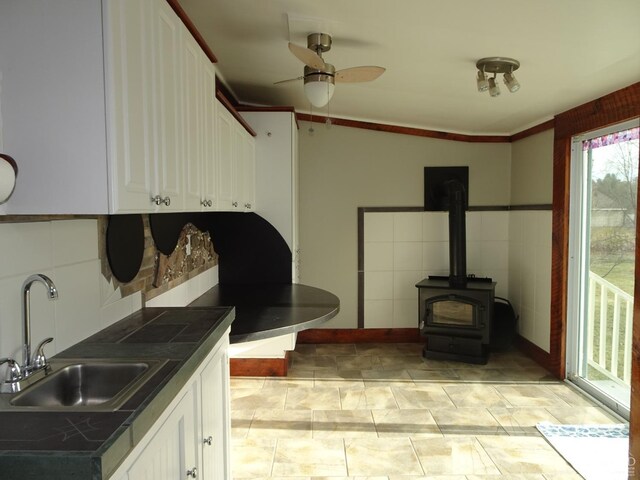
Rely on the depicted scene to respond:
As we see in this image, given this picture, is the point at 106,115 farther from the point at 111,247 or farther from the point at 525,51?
the point at 525,51

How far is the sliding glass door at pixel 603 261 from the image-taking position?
337 centimetres

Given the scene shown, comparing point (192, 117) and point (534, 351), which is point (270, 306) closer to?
point (192, 117)

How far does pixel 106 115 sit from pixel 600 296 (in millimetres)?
3743

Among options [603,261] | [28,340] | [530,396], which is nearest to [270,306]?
[28,340]

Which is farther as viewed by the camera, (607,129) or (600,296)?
(600,296)

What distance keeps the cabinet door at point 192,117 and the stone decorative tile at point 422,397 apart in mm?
2243

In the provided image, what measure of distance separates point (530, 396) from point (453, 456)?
47.5 inches

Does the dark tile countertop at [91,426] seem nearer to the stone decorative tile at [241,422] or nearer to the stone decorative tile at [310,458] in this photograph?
the stone decorative tile at [310,458]

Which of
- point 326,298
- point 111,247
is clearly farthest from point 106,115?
point 326,298

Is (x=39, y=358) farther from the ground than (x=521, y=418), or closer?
farther from the ground

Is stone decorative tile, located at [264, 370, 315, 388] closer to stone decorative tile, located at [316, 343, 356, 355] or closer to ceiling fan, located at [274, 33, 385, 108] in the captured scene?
stone decorative tile, located at [316, 343, 356, 355]

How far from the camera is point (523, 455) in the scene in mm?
2842

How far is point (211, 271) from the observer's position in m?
3.82

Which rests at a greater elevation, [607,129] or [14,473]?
[607,129]
